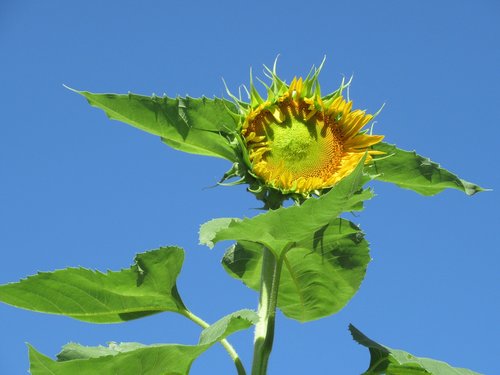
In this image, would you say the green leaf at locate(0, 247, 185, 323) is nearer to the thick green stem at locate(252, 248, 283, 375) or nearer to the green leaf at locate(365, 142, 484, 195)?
the thick green stem at locate(252, 248, 283, 375)

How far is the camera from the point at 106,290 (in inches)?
124

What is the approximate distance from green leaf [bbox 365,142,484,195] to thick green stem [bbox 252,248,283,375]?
0.57 m

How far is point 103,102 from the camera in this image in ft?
10.2

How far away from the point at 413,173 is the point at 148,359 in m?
1.40

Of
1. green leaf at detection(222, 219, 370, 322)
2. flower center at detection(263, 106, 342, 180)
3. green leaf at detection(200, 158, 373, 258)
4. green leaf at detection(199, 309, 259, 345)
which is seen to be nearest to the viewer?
green leaf at detection(200, 158, 373, 258)

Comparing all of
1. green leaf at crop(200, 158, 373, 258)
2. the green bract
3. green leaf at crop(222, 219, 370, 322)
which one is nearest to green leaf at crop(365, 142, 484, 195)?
the green bract

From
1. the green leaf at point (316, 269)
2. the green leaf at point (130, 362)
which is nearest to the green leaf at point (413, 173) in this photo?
the green leaf at point (316, 269)

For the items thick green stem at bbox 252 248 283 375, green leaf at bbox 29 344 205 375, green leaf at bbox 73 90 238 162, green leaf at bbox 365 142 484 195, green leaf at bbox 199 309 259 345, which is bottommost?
green leaf at bbox 29 344 205 375

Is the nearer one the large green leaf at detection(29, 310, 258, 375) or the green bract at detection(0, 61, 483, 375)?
the large green leaf at detection(29, 310, 258, 375)

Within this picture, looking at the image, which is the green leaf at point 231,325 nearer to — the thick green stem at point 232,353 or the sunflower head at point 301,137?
the thick green stem at point 232,353

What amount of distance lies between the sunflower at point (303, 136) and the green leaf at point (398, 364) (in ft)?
2.80

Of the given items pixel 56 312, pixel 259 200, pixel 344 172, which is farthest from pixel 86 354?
pixel 344 172

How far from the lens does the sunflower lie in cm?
312

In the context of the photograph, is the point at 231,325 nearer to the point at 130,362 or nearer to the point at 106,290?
the point at 130,362
